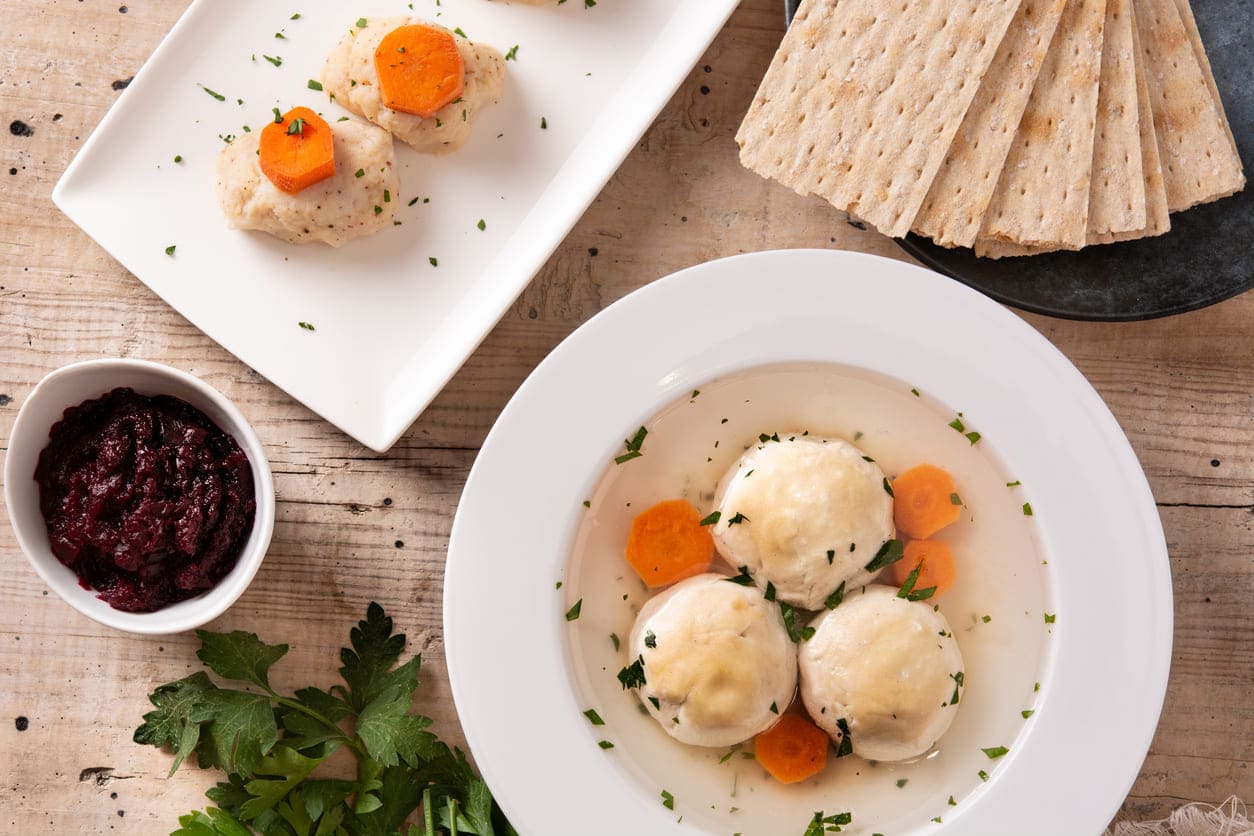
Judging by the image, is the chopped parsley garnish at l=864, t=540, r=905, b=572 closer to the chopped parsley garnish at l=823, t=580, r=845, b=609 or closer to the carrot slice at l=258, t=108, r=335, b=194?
the chopped parsley garnish at l=823, t=580, r=845, b=609

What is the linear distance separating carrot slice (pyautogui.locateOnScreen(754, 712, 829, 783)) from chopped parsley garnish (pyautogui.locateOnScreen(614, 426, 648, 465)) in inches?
28.5

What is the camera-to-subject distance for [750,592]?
7.41 feet

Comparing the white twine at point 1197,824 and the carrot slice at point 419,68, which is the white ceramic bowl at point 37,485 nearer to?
the carrot slice at point 419,68

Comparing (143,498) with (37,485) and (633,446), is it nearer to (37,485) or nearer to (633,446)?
(37,485)

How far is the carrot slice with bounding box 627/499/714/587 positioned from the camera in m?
2.29

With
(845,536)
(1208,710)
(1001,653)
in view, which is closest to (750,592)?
(845,536)

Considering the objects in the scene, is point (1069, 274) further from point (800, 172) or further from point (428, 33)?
point (428, 33)

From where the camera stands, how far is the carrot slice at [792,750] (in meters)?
2.29

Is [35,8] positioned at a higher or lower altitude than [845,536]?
higher

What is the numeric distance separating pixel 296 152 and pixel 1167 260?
210 centimetres

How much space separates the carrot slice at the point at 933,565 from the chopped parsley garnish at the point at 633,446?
71cm

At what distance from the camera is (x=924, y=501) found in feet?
7.67

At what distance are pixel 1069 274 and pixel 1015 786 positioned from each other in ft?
3.90

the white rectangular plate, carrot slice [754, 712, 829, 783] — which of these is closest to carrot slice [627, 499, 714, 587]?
carrot slice [754, 712, 829, 783]
